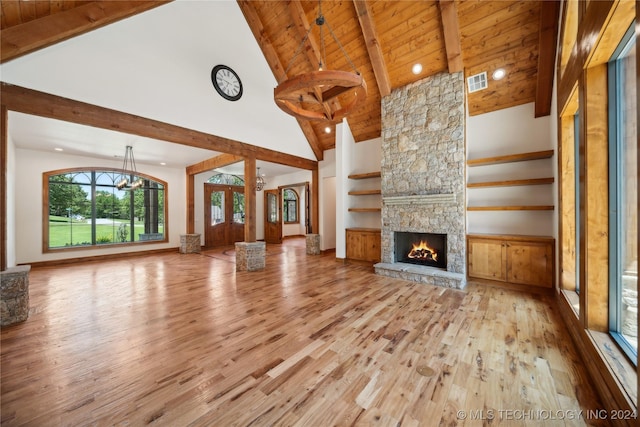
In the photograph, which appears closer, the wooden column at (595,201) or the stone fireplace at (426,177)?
the wooden column at (595,201)

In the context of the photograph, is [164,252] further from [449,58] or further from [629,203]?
[629,203]

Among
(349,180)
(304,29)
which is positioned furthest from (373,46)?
(349,180)

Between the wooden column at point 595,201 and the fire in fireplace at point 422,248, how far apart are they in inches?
108

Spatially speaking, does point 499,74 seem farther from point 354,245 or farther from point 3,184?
point 3,184

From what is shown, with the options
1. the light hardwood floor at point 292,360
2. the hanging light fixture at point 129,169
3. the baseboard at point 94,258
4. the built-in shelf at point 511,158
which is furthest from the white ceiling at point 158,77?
the built-in shelf at point 511,158

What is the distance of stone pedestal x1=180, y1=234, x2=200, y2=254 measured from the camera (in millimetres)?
8047

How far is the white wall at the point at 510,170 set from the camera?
4246 millimetres

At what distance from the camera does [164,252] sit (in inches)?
320

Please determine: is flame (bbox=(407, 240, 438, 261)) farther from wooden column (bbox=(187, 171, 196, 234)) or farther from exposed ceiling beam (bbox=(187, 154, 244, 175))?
wooden column (bbox=(187, 171, 196, 234))

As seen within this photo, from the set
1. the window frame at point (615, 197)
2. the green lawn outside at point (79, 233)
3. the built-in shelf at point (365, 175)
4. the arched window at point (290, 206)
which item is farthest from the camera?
the arched window at point (290, 206)

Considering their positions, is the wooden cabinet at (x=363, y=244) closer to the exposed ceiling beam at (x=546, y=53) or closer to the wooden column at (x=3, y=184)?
the exposed ceiling beam at (x=546, y=53)

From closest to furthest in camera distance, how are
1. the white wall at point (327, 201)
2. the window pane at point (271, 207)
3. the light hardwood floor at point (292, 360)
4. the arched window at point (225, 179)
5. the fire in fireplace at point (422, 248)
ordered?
the light hardwood floor at point (292, 360), the fire in fireplace at point (422, 248), the white wall at point (327, 201), the arched window at point (225, 179), the window pane at point (271, 207)

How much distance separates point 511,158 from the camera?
4.27 m

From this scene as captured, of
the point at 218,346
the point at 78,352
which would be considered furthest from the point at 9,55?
the point at 218,346
